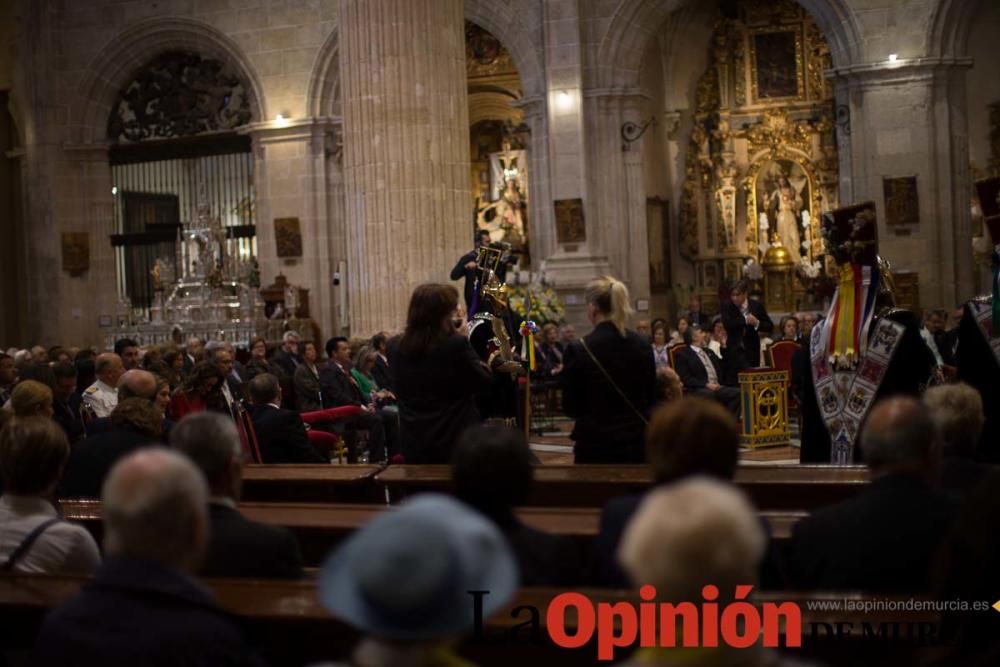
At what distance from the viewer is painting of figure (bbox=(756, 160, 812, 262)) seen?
2150cm

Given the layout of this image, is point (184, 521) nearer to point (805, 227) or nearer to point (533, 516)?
point (533, 516)

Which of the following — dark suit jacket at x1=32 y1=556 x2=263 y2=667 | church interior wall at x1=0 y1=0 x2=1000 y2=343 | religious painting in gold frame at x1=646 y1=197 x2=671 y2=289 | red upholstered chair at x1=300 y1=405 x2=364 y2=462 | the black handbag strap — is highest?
church interior wall at x1=0 y1=0 x2=1000 y2=343

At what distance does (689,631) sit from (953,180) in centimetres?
1699

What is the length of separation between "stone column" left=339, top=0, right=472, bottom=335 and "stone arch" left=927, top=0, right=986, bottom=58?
7.07 metres

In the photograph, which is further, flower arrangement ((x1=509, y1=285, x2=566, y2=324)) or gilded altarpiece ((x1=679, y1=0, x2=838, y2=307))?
gilded altarpiece ((x1=679, y1=0, x2=838, y2=307))

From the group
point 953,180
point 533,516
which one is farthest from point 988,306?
point 953,180

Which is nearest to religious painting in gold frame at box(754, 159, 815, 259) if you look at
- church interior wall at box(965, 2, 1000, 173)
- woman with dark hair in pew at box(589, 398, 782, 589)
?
church interior wall at box(965, 2, 1000, 173)

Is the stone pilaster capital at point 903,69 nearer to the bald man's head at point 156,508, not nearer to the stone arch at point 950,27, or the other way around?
the stone arch at point 950,27

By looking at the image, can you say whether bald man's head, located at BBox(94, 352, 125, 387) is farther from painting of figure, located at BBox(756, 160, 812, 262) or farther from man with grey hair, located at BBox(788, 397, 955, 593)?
painting of figure, located at BBox(756, 160, 812, 262)

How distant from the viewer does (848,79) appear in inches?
730

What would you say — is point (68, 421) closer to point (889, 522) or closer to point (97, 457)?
point (97, 457)

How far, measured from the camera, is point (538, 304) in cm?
1780

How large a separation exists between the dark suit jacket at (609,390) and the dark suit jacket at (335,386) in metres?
5.82

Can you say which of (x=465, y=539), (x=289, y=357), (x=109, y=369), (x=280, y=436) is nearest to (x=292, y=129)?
(x=289, y=357)
